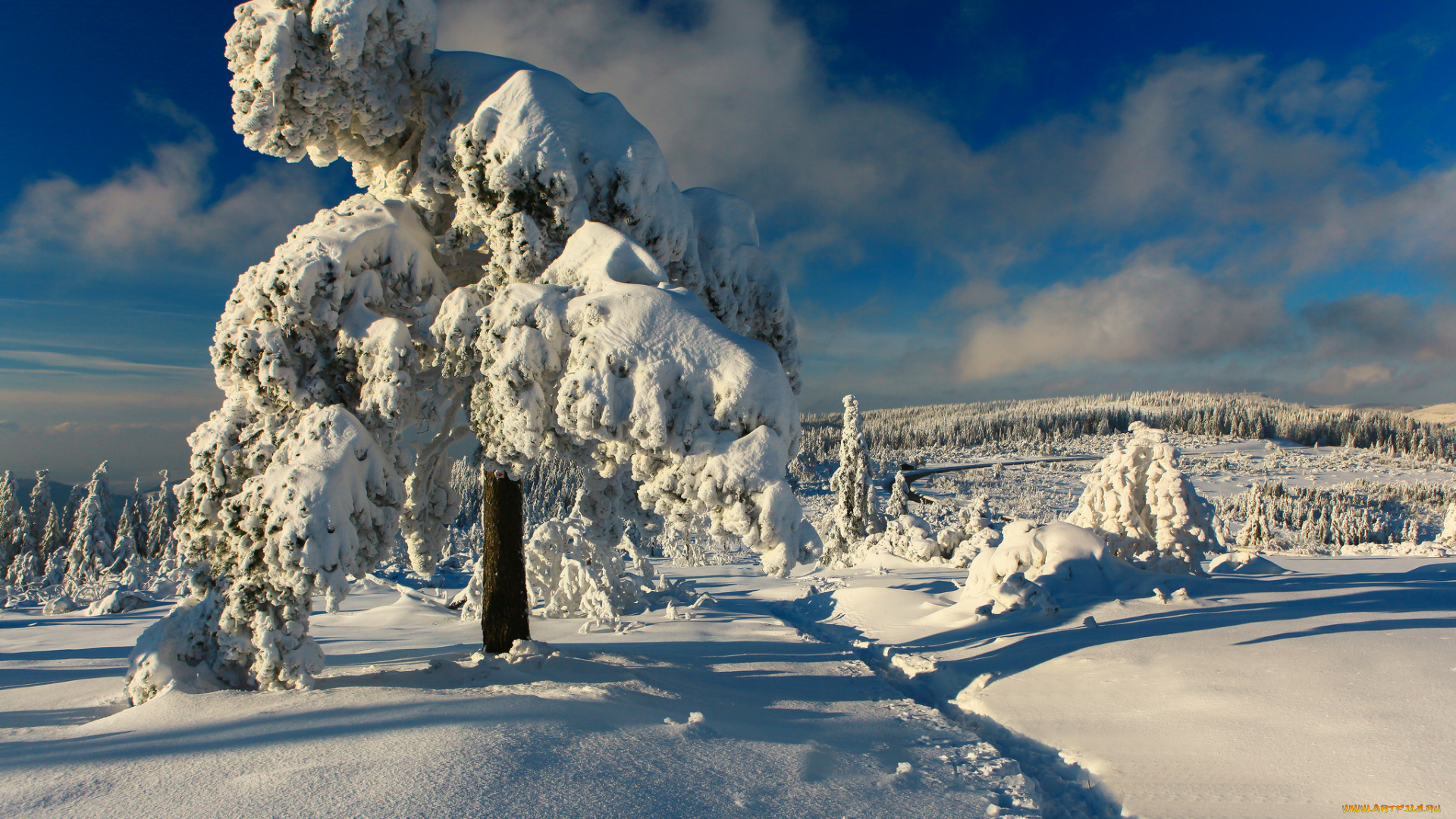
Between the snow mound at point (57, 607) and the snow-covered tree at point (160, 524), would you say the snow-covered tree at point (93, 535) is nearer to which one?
the snow-covered tree at point (160, 524)

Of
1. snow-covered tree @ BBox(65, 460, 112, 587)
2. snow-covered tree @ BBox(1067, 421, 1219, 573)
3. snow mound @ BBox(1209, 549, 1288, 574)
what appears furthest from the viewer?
snow-covered tree @ BBox(65, 460, 112, 587)

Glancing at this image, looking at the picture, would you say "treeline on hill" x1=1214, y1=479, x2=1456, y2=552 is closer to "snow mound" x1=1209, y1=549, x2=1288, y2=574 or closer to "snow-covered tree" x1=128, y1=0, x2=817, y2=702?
"snow mound" x1=1209, y1=549, x2=1288, y2=574

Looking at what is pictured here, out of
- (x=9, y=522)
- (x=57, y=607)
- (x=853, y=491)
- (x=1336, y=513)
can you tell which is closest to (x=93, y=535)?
(x=9, y=522)

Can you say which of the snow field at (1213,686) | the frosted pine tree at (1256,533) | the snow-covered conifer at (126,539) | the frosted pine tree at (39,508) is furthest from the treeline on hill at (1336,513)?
the frosted pine tree at (39,508)

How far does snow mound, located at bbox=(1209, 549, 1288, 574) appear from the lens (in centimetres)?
1681

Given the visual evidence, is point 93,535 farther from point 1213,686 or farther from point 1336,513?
point 1336,513

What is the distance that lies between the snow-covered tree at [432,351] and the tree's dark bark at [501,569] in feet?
0.10

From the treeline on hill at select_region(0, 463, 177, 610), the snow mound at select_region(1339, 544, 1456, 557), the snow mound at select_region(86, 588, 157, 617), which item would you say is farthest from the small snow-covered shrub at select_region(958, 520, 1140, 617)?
the treeline on hill at select_region(0, 463, 177, 610)

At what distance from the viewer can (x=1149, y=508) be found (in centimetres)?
1384

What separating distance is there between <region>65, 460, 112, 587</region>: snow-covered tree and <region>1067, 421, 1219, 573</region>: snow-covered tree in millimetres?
49082

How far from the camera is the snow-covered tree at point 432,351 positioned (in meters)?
5.64

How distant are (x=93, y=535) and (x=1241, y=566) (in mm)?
55989

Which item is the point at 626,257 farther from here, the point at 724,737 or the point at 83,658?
the point at 83,658

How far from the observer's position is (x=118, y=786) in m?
3.66
